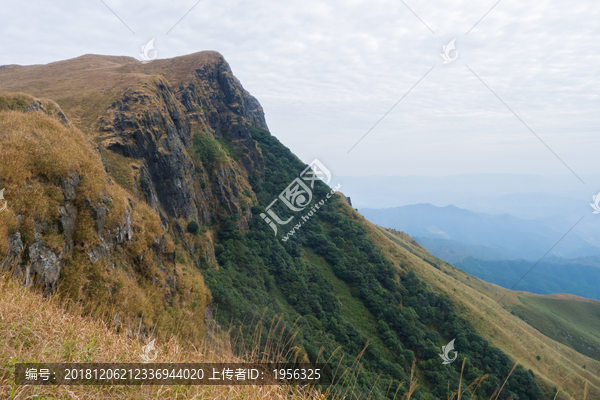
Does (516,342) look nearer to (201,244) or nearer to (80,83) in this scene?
(201,244)

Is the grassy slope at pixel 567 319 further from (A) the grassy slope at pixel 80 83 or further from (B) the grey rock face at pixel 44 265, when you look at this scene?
(A) the grassy slope at pixel 80 83

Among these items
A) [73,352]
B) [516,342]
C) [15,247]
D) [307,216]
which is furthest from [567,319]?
[15,247]

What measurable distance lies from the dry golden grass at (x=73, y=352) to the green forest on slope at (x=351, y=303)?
88.2 feet

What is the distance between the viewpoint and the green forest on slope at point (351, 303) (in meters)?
38.1

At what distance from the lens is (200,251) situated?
36.7 m

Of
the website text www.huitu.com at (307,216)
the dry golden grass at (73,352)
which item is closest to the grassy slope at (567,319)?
the website text www.huitu.com at (307,216)

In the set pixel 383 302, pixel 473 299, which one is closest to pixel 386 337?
pixel 383 302

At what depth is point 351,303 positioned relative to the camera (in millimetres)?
50938

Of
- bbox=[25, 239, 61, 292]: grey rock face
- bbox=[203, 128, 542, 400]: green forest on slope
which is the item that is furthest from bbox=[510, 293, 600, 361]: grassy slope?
bbox=[25, 239, 61, 292]: grey rock face

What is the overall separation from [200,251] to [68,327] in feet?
112

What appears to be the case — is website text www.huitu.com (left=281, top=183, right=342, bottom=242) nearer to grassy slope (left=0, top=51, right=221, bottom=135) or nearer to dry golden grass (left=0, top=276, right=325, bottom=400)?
grassy slope (left=0, top=51, right=221, bottom=135)

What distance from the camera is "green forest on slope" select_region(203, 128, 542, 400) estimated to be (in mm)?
38062

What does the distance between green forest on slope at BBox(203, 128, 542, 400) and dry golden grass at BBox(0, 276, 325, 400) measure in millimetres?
26892

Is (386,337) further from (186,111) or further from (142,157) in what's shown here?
(186,111)
